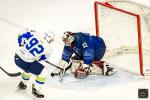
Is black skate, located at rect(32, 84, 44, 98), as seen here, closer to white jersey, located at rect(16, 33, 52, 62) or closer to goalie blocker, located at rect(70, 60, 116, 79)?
white jersey, located at rect(16, 33, 52, 62)

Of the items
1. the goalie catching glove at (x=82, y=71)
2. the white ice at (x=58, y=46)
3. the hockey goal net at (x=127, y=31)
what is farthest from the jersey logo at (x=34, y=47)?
the hockey goal net at (x=127, y=31)

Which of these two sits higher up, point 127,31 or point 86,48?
point 127,31

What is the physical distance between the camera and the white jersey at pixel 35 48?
17.8ft

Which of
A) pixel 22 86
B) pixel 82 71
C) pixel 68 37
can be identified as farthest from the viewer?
pixel 82 71

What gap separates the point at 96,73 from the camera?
6246mm

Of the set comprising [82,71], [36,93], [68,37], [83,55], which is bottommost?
[36,93]

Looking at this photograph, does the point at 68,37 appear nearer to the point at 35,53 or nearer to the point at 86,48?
the point at 86,48

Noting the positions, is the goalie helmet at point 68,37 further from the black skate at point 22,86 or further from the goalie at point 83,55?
the black skate at point 22,86

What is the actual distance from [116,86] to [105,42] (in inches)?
27.2

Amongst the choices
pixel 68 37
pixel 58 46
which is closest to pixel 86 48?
pixel 68 37

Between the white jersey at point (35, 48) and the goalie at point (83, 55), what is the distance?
42 centimetres

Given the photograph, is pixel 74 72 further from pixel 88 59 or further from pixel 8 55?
pixel 8 55

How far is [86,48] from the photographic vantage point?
5.91 m

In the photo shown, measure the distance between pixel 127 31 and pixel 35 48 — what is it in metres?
1.20
